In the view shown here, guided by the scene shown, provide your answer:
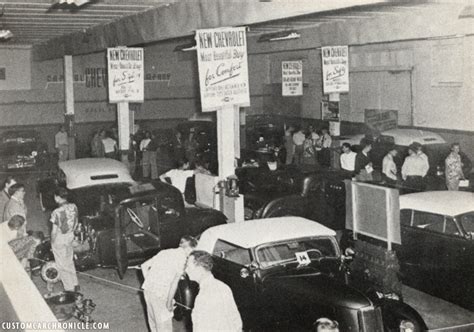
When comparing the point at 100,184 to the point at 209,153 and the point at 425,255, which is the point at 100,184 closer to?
the point at 425,255

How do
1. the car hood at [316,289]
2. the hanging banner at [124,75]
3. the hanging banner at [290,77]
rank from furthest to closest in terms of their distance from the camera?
the hanging banner at [290,77] < the hanging banner at [124,75] < the car hood at [316,289]

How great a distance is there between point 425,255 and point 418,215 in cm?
73

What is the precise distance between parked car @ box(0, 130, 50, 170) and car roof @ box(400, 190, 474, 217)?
1516 cm

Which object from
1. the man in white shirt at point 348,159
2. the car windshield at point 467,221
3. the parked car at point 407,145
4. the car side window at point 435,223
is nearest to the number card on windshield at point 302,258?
the car side window at point 435,223

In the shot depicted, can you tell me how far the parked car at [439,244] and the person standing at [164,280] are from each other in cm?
405

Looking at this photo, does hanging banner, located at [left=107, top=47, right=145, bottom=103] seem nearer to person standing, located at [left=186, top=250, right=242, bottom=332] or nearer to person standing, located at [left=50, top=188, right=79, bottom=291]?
person standing, located at [left=50, top=188, right=79, bottom=291]

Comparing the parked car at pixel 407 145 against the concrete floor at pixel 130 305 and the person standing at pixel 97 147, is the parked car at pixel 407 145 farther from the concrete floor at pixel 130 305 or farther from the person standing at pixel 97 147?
the person standing at pixel 97 147

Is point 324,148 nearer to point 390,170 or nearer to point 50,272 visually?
point 390,170

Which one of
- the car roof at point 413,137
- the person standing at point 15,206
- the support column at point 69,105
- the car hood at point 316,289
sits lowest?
the car hood at point 316,289

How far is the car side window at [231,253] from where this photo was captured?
7883 millimetres

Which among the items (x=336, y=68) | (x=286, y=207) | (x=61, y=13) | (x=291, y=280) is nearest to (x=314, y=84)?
(x=336, y=68)

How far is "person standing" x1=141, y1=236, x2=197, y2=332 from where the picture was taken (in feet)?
21.5

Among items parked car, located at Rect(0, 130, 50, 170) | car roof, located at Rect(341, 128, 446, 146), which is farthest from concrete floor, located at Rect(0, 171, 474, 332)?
parked car, located at Rect(0, 130, 50, 170)

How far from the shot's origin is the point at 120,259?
8.95 meters
